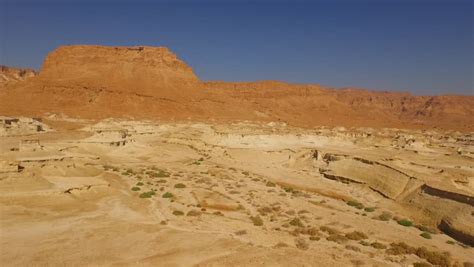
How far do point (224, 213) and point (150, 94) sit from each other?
8178 cm

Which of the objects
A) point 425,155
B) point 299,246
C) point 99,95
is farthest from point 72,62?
point 299,246

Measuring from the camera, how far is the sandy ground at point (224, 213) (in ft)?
45.9

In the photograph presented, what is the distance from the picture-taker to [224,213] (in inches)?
770

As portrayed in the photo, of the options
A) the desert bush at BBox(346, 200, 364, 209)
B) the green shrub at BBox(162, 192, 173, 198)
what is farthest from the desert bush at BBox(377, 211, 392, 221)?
the green shrub at BBox(162, 192, 173, 198)

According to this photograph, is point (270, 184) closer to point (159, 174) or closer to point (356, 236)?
point (159, 174)

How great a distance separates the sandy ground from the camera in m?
14.0

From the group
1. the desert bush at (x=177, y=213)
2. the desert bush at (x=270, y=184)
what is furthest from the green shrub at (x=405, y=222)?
the desert bush at (x=177, y=213)

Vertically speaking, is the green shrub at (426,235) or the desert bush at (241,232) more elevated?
the desert bush at (241,232)

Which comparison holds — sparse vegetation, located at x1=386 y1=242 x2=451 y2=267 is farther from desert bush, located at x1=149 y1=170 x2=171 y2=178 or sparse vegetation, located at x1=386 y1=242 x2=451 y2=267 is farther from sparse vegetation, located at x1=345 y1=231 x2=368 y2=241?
Result: desert bush, located at x1=149 y1=170 x2=171 y2=178

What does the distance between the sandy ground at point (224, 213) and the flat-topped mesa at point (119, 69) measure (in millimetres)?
70278

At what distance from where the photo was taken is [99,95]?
9250 centimetres

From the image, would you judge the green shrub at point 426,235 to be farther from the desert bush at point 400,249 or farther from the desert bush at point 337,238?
the desert bush at point 337,238

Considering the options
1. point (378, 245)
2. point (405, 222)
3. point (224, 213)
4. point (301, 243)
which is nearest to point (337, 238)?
point (378, 245)

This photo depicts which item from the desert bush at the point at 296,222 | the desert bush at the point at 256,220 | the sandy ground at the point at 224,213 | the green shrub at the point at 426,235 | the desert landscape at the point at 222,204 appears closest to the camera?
the sandy ground at the point at 224,213
